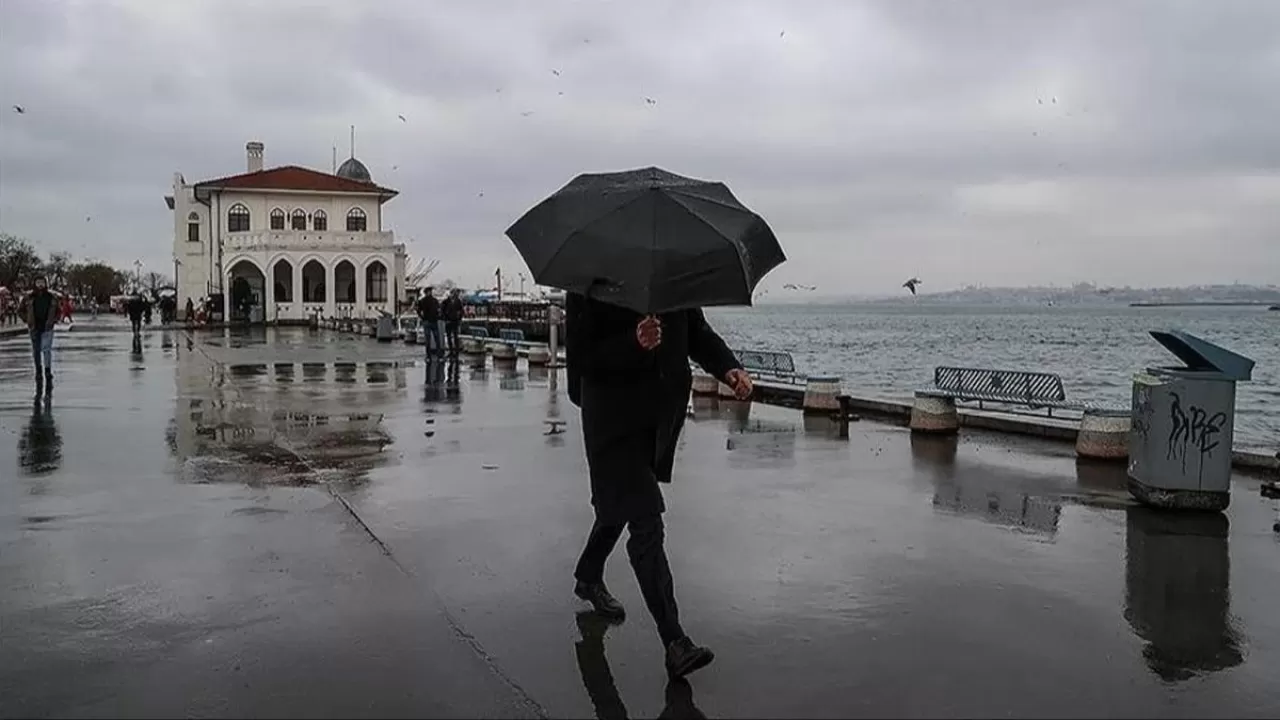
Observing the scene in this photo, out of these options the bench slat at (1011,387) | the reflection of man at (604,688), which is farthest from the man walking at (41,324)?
the reflection of man at (604,688)

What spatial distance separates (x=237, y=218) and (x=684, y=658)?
68391mm

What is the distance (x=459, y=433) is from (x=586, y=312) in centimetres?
867

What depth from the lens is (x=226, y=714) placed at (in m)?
4.29

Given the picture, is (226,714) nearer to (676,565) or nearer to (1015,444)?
(676,565)

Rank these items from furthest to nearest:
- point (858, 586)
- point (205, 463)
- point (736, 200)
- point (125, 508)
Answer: point (205, 463) → point (125, 508) → point (858, 586) → point (736, 200)

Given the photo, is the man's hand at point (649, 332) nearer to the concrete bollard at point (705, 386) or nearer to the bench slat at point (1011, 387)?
the bench slat at point (1011, 387)

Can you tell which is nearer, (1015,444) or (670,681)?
(670,681)

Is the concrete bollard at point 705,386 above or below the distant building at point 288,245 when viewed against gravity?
below

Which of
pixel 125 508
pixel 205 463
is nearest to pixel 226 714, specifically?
pixel 125 508

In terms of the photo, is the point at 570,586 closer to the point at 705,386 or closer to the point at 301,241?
the point at 705,386

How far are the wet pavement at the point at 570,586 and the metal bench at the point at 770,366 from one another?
8502mm

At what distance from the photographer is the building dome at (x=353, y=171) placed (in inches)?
3120

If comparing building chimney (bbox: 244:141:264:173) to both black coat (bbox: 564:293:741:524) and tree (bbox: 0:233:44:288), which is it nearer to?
tree (bbox: 0:233:44:288)

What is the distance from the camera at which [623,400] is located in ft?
15.7
